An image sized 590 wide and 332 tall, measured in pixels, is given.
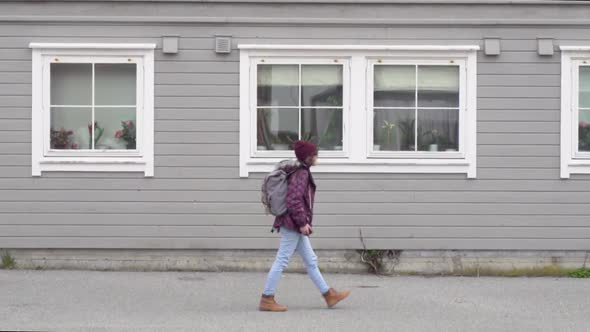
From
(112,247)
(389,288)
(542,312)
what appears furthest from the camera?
(112,247)

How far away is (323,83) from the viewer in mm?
12328

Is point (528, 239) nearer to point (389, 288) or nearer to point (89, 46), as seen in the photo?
point (389, 288)

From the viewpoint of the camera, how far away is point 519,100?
12242 millimetres

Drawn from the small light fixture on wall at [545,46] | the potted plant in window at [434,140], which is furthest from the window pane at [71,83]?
the small light fixture on wall at [545,46]

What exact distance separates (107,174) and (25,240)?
1.23m

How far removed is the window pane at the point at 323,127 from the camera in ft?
40.4

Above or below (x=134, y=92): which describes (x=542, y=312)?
below

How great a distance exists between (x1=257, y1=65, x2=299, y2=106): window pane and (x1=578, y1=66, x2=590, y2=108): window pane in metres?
3.35

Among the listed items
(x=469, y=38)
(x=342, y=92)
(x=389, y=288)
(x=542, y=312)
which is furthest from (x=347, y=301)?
(x=469, y=38)

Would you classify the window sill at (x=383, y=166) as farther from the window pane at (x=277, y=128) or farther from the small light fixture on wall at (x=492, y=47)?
the small light fixture on wall at (x=492, y=47)

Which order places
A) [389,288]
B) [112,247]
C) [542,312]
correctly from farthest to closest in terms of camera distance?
[112,247]
[389,288]
[542,312]

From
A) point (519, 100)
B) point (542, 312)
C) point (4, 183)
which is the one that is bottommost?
point (542, 312)

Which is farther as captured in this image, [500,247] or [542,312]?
[500,247]

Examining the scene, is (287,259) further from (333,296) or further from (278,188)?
(278,188)
